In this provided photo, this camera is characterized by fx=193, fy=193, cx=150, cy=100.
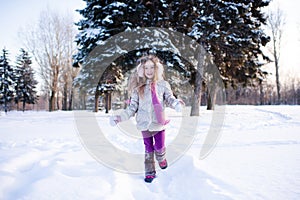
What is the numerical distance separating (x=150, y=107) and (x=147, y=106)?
1.7 inches

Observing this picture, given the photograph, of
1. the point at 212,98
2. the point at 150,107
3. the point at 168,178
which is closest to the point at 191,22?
the point at 212,98

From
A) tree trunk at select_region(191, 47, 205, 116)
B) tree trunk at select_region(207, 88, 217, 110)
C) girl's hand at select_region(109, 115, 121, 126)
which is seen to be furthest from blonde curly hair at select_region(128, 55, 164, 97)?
tree trunk at select_region(207, 88, 217, 110)

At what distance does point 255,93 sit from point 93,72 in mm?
42081

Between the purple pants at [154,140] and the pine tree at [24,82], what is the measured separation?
111 ft

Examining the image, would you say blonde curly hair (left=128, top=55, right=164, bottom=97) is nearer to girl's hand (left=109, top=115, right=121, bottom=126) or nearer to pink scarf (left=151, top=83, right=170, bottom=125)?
pink scarf (left=151, top=83, right=170, bottom=125)

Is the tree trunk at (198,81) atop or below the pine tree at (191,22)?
below

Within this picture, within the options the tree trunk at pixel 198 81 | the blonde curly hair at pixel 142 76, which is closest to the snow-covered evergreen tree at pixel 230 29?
the tree trunk at pixel 198 81

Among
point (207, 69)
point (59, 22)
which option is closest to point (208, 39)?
point (207, 69)

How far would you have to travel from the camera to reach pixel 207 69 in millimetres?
11203

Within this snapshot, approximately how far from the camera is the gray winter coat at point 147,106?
8.61 feet

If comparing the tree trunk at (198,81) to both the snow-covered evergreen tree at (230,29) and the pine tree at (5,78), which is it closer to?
the snow-covered evergreen tree at (230,29)

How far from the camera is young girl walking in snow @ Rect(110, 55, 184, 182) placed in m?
2.63

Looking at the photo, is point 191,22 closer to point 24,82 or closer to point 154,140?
point 154,140

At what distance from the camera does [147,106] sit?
2658 millimetres
